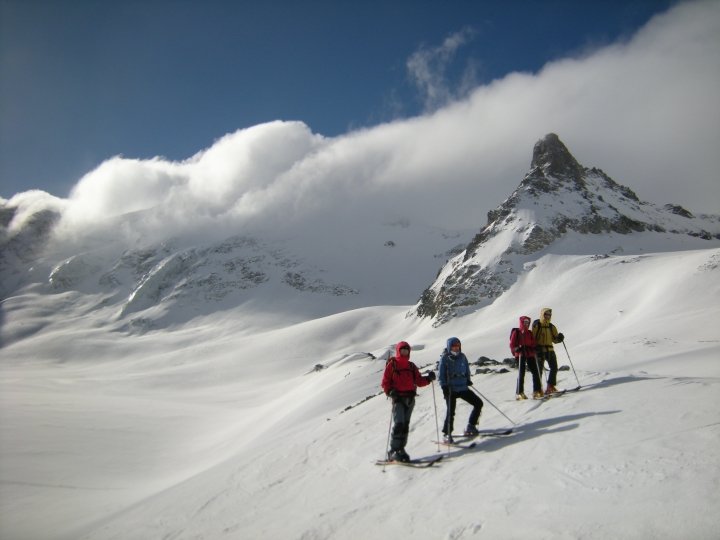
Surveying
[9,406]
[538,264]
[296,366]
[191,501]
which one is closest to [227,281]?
[296,366]

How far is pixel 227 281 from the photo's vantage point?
134 metres

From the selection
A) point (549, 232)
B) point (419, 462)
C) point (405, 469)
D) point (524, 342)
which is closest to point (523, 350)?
point (524, 342)

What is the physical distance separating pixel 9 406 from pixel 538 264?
51197 millimetres

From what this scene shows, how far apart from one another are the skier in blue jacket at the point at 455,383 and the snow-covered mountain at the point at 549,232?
160ft

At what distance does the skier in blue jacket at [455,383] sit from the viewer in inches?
349

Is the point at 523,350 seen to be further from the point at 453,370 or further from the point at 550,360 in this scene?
the point at 453,370

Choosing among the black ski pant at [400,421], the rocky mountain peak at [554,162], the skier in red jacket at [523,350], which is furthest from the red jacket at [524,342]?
the rocky mountain peak at [554,162]

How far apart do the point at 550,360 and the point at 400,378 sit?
4096 mm

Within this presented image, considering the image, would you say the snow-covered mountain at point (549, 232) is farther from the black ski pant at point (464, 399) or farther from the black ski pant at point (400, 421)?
the black ski pant at point (400, 421)

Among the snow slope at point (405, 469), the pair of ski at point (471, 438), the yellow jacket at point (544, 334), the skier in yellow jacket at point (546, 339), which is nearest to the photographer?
the snow slope at point (405, 469)

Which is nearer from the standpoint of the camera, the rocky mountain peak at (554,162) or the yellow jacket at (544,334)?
the yellow jacket at (544,334)

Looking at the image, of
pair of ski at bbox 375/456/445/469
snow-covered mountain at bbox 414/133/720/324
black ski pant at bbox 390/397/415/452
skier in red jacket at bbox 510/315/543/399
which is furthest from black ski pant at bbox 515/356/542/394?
snow-covered mountain at bbox 414/133/720/324

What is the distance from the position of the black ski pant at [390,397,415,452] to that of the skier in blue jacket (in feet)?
2.49

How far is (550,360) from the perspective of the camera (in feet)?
35.2
